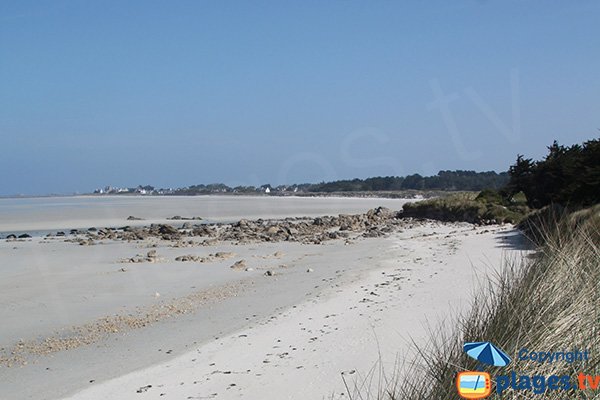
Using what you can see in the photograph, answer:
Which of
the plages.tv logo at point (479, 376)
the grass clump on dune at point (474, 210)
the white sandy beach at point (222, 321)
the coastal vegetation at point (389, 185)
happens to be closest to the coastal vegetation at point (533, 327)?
the plages.tv logo at point (479, 376)

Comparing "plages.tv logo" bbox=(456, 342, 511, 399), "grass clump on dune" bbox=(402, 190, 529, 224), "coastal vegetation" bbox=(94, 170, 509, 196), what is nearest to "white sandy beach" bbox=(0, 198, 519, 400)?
"plages.tv logo" bbox=(456, 342, 511, 399)

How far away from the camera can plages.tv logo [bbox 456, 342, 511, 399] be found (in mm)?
2801

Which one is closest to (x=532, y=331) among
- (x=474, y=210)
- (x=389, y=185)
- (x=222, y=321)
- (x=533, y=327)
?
(x=533, y=327)

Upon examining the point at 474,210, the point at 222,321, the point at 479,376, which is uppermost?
the point at 479,376

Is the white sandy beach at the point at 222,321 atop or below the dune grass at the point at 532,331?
below

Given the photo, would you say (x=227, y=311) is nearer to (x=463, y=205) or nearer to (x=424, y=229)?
(x=424, y=229)

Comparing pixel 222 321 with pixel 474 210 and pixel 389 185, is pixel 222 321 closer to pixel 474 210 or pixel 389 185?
pixel 474 210

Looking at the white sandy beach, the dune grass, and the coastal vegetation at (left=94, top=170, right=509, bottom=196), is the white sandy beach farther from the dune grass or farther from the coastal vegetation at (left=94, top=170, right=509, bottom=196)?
the coastal vegetation at (left=94, top=170, right=509, bottom=196)

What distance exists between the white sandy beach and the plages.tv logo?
1291mm

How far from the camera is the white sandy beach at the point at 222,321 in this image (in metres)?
5.71

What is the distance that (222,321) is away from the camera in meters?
8.58

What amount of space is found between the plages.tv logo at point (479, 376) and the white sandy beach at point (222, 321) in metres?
1.29

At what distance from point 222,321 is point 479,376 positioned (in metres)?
6.04

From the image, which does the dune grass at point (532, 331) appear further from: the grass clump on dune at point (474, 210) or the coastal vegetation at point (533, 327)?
the grass clump on dune at point (474, 210)
